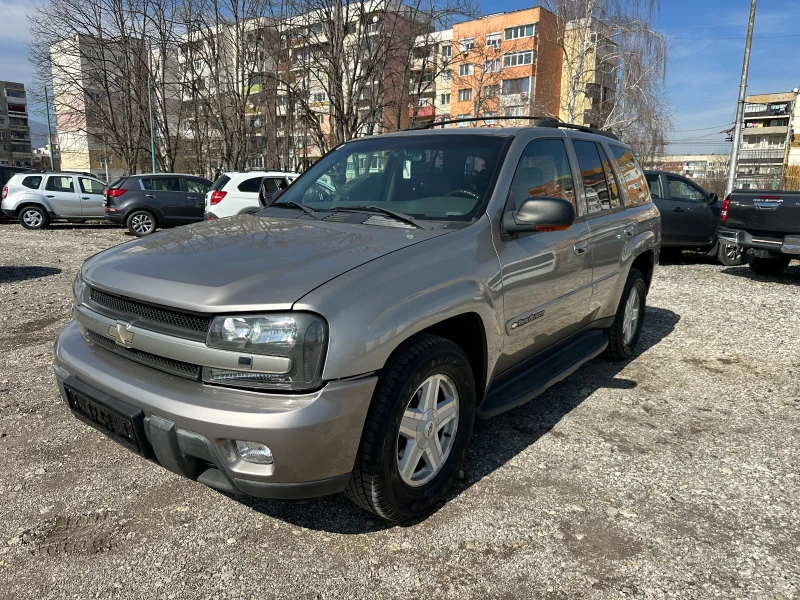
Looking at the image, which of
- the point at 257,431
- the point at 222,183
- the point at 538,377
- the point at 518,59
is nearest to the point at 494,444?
the point at 538,377

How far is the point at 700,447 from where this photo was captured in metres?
3.52

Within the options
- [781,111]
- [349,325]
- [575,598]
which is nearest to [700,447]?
[575,598]

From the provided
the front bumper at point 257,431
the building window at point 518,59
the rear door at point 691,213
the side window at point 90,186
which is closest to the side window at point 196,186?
the side window at point 90,186

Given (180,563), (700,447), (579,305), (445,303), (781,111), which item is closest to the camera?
(180,563)

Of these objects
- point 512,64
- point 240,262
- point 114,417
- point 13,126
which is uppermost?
point 13,126

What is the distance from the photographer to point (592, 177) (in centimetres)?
419

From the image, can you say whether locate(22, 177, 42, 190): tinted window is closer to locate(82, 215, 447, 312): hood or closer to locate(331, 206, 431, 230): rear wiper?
locate(82, 215, 447, 312): hood

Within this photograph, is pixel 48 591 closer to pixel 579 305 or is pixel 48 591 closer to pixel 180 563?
pixel 180 563

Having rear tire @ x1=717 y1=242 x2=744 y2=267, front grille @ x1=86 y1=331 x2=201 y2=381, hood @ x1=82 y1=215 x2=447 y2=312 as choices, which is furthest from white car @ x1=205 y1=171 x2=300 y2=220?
front grille @ x1=86 y1=331 x2=201 y2=381

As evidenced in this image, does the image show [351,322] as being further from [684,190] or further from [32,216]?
[32,216]

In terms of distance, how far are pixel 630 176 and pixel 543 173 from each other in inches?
69.1

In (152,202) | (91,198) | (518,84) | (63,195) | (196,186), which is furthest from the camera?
(518,84)

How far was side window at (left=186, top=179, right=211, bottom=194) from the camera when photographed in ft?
51.0

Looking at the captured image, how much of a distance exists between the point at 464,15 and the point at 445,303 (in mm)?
21602
